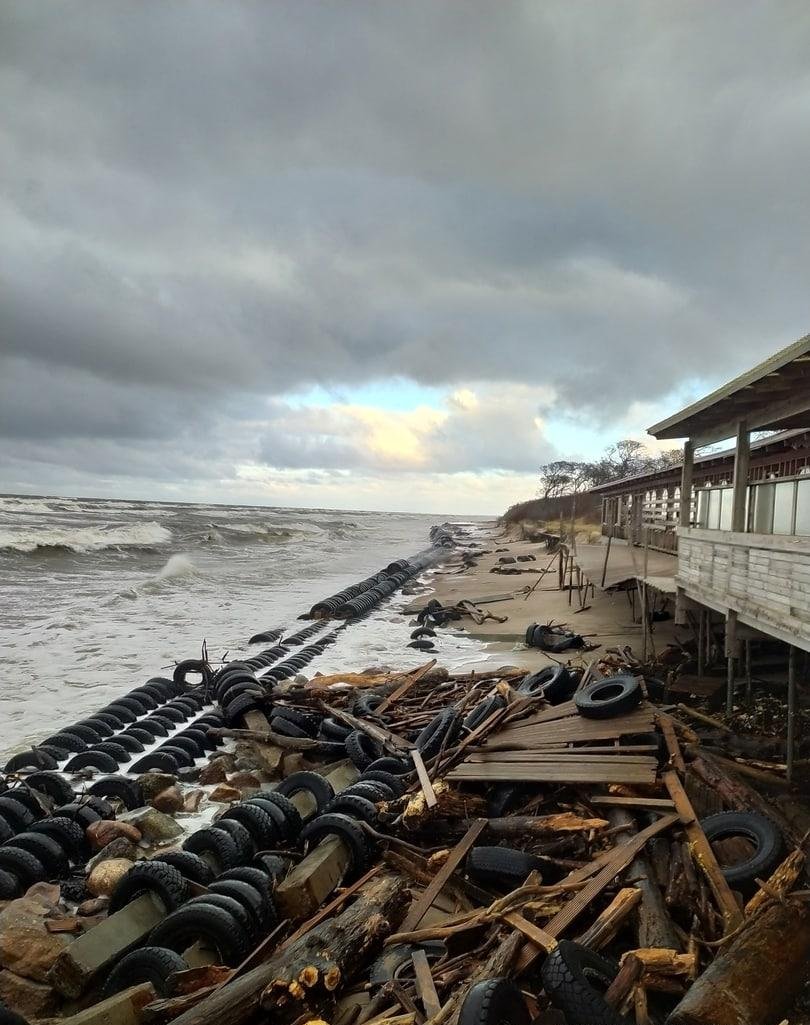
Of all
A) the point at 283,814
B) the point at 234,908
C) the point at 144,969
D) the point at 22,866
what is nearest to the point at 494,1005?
the point at 234,908

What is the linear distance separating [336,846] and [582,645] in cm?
1160

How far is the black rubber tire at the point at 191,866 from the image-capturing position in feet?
20.4

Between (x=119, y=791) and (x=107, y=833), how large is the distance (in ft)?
4.23

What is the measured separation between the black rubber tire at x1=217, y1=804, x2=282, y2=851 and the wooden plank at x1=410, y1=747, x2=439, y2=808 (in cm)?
162

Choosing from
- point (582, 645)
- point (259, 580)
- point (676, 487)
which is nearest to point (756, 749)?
point (582, 645)

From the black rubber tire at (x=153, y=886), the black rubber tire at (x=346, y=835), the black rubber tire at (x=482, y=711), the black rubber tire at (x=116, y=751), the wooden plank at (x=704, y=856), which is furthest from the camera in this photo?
the black rubber tire at (x=116, y=751)

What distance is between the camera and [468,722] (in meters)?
9.30

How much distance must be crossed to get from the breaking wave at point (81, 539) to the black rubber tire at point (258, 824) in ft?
137

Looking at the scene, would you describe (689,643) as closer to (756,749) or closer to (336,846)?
(756,749)

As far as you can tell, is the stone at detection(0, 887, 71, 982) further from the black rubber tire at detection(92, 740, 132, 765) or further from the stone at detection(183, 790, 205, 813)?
the black rubber tire at detection(92, 740, 132, 765)

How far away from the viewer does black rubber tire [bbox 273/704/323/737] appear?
11.3 meters

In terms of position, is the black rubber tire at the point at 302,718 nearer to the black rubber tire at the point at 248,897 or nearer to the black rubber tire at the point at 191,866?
the black rubber tire at the point at 191,866

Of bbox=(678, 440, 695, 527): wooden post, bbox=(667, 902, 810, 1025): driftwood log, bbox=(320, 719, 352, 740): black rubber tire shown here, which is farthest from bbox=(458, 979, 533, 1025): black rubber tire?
bbox=(678, 440, 695, 527): wooden post

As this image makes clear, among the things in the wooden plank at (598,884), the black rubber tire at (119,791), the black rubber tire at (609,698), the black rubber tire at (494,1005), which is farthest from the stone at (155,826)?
the black rubber tire at (609,698)
